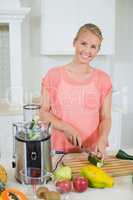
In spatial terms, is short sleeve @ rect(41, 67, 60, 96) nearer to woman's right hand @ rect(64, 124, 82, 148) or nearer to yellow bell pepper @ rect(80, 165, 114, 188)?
woman's right hand @ rect(64, 124, 82, 148)

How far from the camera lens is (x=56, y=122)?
152cm

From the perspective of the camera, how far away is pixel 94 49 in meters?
1.57

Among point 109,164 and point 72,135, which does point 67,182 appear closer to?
point 109,164

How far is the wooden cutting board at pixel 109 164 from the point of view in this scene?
120cm

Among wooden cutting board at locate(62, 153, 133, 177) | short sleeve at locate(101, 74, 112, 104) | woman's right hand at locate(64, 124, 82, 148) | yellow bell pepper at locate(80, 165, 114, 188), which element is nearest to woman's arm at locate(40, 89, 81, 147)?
woman's right hand at locate(64, 124, 82, 148)

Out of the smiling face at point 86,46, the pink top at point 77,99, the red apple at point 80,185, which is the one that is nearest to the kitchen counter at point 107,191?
the red apple at point 80,185

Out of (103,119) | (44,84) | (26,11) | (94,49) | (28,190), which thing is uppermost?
(26,11)

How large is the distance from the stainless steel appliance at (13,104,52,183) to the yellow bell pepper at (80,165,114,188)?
0.15m

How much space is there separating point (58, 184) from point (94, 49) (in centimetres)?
75

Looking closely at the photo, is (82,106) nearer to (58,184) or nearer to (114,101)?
(58,184)

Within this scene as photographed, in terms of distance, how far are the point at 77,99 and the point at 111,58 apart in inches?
53.9

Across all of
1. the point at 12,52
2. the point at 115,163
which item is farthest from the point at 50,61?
the point at 115,163

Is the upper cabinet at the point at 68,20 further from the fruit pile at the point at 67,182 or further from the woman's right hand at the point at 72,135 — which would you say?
the fruit pile at the point at 67,182

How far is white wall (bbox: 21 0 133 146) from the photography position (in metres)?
2.66
